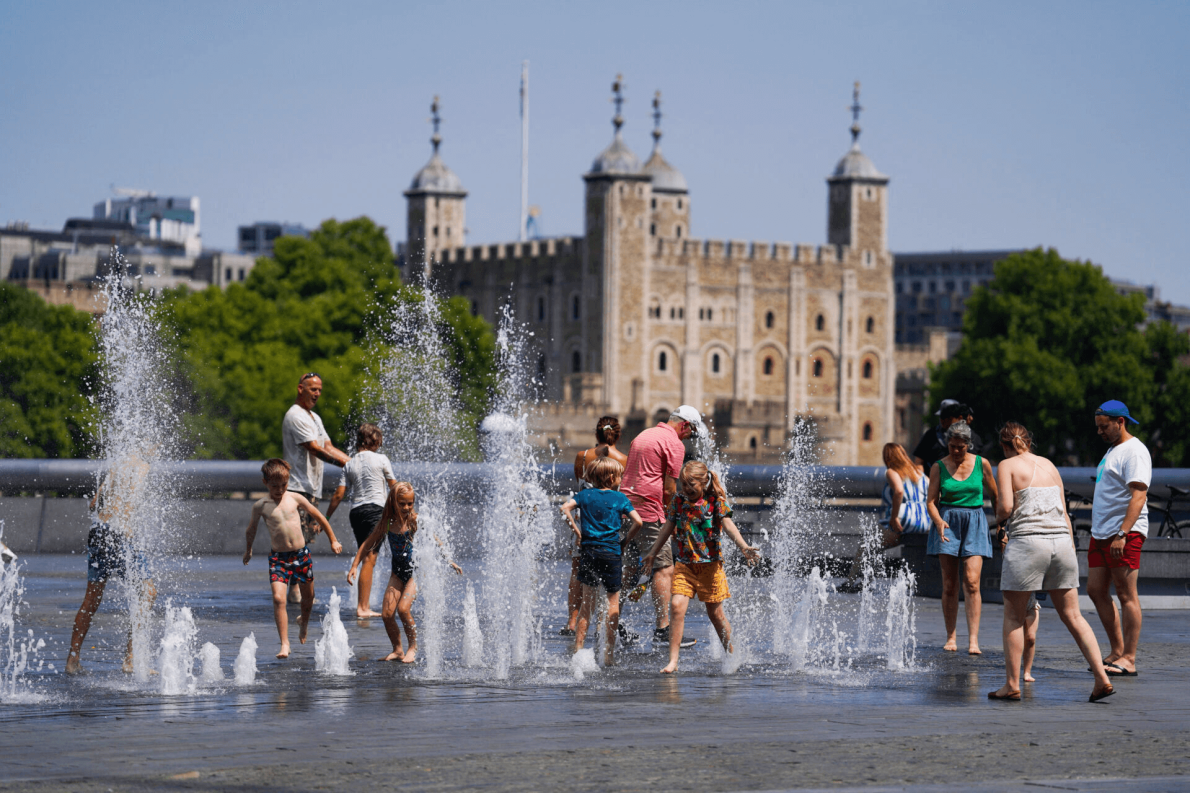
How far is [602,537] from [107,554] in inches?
97.8

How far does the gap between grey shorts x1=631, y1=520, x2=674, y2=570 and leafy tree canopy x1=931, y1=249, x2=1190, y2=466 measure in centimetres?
4790

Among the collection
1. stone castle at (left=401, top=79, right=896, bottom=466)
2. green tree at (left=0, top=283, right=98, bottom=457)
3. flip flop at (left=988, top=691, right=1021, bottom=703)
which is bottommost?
flip flop at (left=988, top=691, right=1021, bottom=703)

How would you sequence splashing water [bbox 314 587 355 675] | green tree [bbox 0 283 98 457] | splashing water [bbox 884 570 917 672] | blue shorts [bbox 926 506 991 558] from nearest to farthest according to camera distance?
splashing water [bbox 314 587 355 675], splashing water [bbox 884 570 917 672], blue shorts [bbox 926 506 991 558], green tree [bbox 0 283 98 457]

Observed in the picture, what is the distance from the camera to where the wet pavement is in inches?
265

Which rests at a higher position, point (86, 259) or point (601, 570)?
point (86, 259)

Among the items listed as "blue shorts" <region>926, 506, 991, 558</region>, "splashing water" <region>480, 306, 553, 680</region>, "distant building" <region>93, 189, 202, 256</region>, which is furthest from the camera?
"distant building" <region>93, 189, 202, 256</region>

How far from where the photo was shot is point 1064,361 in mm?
59438

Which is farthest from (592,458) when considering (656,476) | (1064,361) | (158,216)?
(158,216)

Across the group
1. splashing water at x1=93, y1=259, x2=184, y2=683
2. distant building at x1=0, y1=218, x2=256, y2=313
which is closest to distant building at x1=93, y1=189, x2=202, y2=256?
distant building at x1=0, y1=218, x2=256, y2=313

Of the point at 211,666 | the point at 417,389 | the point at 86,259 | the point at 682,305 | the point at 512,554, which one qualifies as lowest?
the point at 211,666

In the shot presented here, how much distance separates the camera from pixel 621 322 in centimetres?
9738

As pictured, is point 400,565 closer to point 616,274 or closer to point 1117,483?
point 1117,483

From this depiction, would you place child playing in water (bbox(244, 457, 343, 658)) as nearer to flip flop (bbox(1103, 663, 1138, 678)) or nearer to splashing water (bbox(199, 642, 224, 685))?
splashing water (bbox(199, 642, 224, 685))

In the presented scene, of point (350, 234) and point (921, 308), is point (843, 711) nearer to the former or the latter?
point (350, 234)
